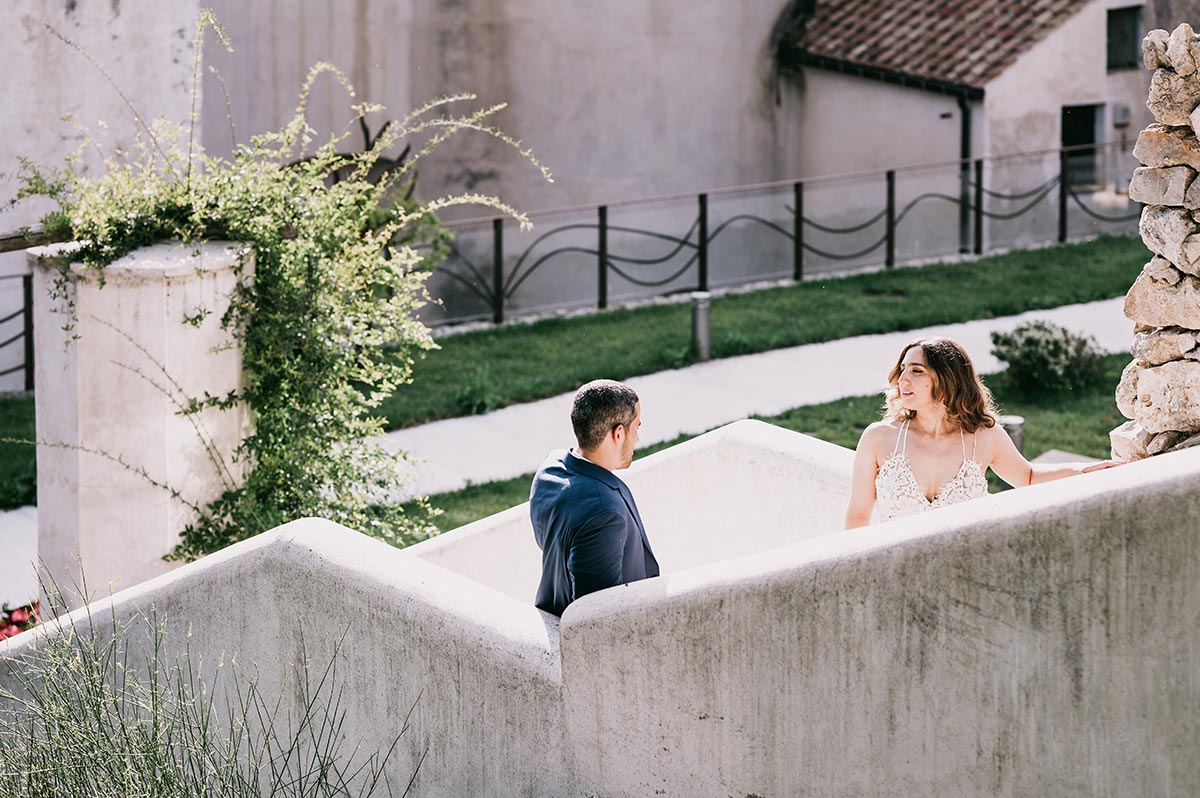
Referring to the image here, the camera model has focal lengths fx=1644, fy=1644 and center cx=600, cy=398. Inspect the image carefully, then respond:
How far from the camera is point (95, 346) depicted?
716cm

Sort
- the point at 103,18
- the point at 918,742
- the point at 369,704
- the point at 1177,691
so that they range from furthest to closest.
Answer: the point at 103,18 < the point at 369,704 < the point at 918,742 < the point at 1177,691

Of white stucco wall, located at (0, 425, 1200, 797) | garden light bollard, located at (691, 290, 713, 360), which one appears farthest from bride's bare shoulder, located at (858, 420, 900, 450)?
garden light bollard, located at (691, 290, 713, 360)

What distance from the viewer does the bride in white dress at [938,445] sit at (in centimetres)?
550

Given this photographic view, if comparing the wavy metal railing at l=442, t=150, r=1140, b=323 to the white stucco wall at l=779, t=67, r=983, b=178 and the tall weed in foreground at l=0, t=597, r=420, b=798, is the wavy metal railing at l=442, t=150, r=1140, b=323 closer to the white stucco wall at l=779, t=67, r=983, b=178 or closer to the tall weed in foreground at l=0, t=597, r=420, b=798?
the white stucco wall at l=779, t=67, r=983, b=178

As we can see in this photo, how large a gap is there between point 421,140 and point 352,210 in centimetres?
A: 935

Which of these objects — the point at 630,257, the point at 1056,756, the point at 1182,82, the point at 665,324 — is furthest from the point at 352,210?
the point at 630,257

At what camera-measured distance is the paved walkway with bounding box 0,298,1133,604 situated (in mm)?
10672

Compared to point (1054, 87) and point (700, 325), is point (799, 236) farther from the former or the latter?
point (700, 325)

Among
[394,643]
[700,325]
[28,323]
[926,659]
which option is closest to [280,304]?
[394,643]

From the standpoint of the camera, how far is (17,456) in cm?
1102

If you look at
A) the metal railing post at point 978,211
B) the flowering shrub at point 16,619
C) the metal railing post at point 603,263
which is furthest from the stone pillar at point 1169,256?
the metal railing post at point 978,211

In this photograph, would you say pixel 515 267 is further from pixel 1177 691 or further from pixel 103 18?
pixel 1177 691

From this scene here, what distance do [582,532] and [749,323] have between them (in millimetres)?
10048

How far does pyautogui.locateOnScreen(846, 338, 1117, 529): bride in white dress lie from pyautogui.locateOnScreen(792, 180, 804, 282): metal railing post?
1158 centimetres
